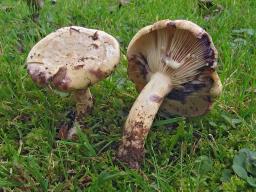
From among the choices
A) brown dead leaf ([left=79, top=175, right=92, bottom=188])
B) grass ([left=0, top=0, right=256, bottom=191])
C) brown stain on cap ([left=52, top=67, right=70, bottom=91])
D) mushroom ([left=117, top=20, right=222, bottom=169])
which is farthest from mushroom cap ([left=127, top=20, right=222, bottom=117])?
brown dead leaf ([left=79, top=175, right=92, bottom=188])

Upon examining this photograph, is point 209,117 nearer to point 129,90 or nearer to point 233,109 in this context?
point 233,109

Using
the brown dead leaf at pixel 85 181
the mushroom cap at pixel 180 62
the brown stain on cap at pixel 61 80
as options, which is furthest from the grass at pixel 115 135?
the brown stain on cap at pixel 61 80

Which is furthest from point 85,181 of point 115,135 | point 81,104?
point 81,104

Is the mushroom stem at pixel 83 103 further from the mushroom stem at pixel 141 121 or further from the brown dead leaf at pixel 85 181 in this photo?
the brown dead leaf at pixel 85 181

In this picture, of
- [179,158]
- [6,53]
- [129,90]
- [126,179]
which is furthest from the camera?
[6,53]

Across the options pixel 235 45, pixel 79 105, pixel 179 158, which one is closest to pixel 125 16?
pixel 235 45

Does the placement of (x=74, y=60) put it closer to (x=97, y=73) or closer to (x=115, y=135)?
(x=97, y=73)
